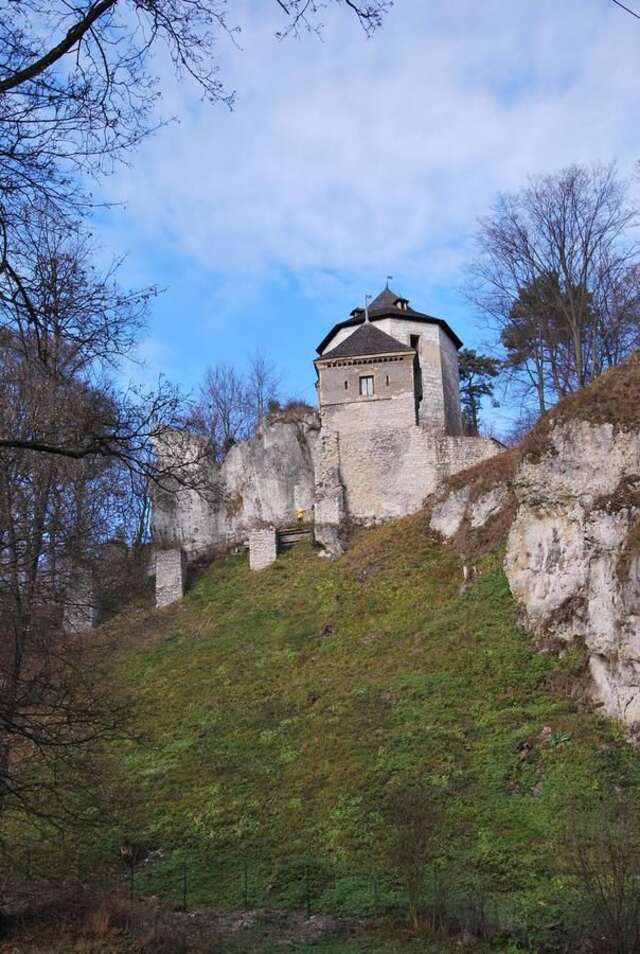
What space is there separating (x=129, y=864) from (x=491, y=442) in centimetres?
2057

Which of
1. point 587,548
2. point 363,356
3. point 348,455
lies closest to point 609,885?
point 587,548

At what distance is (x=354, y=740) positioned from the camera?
1741cm

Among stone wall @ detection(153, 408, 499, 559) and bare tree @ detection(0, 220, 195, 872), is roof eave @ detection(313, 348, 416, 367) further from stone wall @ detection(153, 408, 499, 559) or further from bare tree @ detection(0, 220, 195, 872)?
bare tree @ detection(0, 220, 195, 872)

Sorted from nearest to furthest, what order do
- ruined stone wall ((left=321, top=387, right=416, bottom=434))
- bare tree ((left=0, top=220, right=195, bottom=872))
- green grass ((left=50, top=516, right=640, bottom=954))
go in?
bare tree ((left=0, top=220, right=195, bottom=872)), green grass ((left=50, top=516, right=640, bottom=954)), ruined stone wall ((left=321, top=387, right=416, bottom=434))

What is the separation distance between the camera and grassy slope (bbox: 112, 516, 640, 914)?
1366 centimetres

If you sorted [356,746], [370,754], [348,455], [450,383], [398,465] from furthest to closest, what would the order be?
[450,383]
[348,455]
[398,465]
[356,746]
[370,754]

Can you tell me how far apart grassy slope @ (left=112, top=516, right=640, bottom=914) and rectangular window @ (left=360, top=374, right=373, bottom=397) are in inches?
325

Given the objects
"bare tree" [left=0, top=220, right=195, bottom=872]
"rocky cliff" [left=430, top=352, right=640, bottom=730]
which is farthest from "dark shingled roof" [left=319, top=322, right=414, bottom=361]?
"bare tree" [left=0, top=220, right=195, bottom=872]

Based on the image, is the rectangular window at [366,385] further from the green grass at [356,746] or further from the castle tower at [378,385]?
the green grass at [356,746]

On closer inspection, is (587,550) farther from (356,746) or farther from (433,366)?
(433,366)

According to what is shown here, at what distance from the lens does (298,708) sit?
1972cm

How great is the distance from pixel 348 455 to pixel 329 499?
2.05 m

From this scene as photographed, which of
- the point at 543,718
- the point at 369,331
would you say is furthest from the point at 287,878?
the point at 369,331

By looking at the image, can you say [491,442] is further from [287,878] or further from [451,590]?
[287,878]
